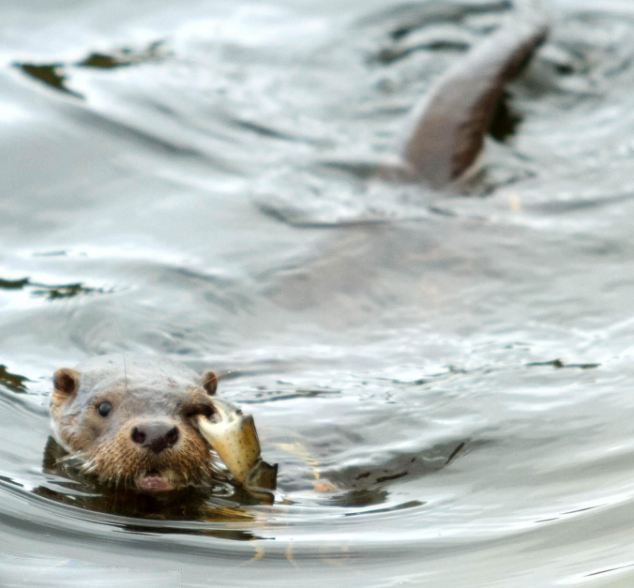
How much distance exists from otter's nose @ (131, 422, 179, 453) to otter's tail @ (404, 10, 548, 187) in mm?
2740

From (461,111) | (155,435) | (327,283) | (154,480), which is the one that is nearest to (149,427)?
(155,435)

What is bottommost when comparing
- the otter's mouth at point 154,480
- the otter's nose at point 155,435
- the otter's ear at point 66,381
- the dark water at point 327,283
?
the dark water at point 327,283

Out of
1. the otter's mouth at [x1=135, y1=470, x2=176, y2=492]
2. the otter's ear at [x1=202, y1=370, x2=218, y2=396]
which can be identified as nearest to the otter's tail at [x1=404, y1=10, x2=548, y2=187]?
the otter's ear at [x1=202, y1=370, x2=218, y2=396]

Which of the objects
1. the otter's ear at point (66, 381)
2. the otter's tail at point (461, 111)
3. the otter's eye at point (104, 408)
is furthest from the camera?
the otter's tail at point (461, 111)

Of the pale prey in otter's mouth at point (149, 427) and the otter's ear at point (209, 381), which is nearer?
the pale prey in otter's mouth at point (149, 427)

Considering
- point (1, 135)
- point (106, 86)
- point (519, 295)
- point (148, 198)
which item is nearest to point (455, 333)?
point (519, 295)

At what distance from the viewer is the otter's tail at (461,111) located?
568 centimetres

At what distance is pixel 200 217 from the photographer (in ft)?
17.9

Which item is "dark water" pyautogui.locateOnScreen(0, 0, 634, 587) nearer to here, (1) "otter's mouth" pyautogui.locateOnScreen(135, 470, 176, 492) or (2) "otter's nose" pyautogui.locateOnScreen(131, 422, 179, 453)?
(1) "otter's mouth" pyautogui.locateOnScreen(135, 470, 176, 492)

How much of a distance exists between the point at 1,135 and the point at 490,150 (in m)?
2.29

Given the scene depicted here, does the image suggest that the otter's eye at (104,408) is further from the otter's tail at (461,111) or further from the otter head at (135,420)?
the otter's tail at (461,111)

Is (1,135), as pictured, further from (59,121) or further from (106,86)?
(106,86)

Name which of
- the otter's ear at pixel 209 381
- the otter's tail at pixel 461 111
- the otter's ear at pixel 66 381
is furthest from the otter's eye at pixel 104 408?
the otter's tail at pixel 461 111

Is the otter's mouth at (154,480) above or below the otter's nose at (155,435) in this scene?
below
